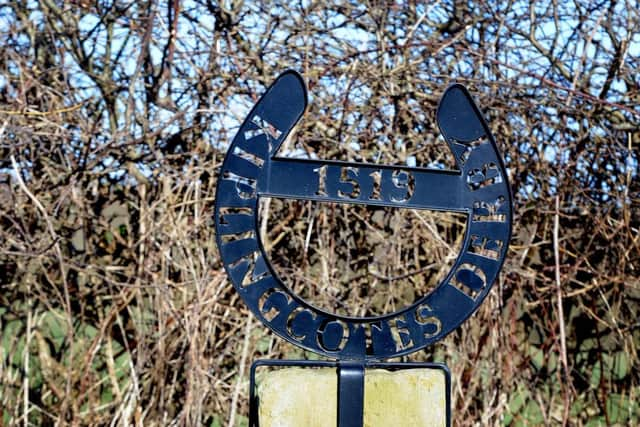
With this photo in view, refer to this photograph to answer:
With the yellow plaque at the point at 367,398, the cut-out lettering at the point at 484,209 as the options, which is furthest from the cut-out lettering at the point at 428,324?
the cut-out lettering at the point at 484,209

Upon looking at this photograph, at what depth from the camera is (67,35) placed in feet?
10.2

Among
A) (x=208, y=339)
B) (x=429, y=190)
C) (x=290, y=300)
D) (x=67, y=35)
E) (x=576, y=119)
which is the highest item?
(x=67, y=35)

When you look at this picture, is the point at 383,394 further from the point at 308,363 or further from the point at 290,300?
the point at 290,300

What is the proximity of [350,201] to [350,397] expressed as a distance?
1.31 ft

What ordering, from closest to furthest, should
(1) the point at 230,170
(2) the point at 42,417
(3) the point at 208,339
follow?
(1) the point at 230,170 < (3) the point at 208,339 < (2) the point at 42,417

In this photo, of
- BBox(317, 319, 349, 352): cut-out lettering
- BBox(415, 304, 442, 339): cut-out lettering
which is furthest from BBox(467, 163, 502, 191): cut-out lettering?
BBox(317, 319, 349, 352): cut-out lettering

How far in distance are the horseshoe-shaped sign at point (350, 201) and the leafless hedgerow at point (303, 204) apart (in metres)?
1.42

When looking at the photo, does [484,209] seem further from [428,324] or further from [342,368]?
[342,368]

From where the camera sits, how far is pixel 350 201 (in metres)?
1.45

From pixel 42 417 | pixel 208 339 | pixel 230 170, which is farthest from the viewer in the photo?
pixel 42 417

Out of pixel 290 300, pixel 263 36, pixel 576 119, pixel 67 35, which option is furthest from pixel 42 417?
pixel 576 119

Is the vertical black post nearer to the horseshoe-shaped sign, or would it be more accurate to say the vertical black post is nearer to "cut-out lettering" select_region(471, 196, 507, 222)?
the horseshoe-shaped sign

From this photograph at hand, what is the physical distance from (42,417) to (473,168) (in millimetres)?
2422

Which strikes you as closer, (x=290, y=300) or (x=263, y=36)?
(x=290, y=300)
